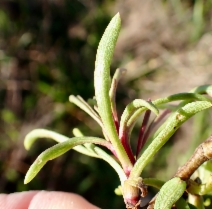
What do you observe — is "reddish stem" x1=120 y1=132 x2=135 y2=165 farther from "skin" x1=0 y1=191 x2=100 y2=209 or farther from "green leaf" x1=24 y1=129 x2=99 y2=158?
"skin" x1=0 y1=191 x2=100 y2=209

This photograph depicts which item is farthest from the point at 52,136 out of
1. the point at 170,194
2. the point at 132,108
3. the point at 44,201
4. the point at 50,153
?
the point at 44,201

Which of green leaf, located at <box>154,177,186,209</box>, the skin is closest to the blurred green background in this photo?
the skin

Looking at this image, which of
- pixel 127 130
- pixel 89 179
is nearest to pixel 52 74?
pixel 89 179

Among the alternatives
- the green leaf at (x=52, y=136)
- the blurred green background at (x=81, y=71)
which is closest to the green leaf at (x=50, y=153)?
the green leaf at (x=52, y=136)

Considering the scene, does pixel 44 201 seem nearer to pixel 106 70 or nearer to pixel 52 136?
pixel 52 136

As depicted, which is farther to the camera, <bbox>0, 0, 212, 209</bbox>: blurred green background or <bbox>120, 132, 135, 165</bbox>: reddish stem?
<bbox>0, 0, 212, 209</bbox>: blurred green background

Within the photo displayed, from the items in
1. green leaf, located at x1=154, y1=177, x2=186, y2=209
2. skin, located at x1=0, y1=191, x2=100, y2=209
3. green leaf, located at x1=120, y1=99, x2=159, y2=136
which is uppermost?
green leaf, located at x1=120, y1=99, x2=159, y2=136

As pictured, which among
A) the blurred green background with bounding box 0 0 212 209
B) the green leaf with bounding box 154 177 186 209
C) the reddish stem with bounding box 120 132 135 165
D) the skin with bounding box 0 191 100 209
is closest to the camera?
the green leaf with bounding box 154 177 186 209

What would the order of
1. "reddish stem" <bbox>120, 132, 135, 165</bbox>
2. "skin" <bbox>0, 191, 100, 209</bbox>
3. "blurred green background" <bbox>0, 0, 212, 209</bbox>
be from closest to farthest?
"reddish stem" <bbox>120, 132, 135, 165</bbox> < "skin" <bbox>0, 191, 100, 209</bbox> < "blurred green background" <bbox>0, 0, 212, 209</bbox>

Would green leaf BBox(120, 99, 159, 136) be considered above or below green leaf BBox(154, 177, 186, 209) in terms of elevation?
above
